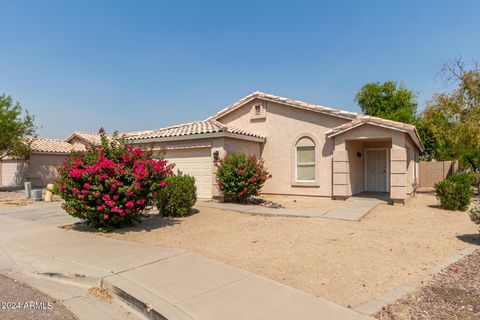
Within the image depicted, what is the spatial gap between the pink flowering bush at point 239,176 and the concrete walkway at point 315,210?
Result: 0.54m

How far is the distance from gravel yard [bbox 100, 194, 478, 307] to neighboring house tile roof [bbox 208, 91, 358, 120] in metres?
4.96

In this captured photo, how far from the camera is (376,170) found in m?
17.3

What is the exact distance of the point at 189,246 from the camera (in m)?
7.04

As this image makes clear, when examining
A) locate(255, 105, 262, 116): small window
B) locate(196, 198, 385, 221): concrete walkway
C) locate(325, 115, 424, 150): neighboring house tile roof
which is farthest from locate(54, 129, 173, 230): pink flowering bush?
locate(255, 105, 262, 116): small window

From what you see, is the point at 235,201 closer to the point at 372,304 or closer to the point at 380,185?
the point at 380,185

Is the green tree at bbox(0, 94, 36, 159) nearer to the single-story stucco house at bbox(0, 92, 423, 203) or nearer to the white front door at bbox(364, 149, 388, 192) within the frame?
the single-story stucco house at bbox(0, 92, 423, 203)

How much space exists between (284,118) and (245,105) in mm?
2373

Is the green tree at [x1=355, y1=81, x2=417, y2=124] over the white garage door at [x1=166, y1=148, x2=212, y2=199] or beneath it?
over

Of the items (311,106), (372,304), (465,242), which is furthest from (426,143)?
(372,304)

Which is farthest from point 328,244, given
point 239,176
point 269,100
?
point 269,100

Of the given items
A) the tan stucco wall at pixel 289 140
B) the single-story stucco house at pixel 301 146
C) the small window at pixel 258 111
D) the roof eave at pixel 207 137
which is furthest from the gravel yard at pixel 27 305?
the small window at pixel 258 111

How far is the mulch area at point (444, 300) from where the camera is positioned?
12.8ft

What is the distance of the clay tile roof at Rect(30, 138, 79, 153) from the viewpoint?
2661 centimetres

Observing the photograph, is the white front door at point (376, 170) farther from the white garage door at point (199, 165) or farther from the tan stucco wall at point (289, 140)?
the white garage door at point (199, 165)
